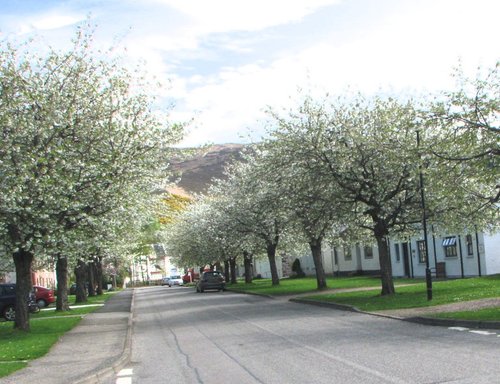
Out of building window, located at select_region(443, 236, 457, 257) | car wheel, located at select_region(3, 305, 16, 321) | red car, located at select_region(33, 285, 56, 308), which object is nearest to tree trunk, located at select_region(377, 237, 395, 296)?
building window, located at select_region(443, 236, 457, 257)

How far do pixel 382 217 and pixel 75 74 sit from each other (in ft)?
39.1

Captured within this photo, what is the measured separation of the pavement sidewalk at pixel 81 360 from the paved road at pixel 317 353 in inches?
13.0

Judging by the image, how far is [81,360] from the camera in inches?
487

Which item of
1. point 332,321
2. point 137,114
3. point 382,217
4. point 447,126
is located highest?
point 137,114

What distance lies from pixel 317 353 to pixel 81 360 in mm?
4617

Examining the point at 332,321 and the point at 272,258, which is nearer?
the point at 332,321

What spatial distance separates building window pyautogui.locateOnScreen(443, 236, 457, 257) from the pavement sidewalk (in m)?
23.4

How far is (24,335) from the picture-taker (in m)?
17.9

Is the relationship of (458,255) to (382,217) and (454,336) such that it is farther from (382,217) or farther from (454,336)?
(454,336)

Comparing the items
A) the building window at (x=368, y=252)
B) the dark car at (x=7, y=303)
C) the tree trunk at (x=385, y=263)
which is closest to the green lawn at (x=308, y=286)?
the building window at (x=368, y=252)

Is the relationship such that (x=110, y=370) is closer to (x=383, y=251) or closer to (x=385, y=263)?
(x=383, y=251)

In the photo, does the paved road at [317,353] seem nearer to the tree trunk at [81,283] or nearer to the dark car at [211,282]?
the tree trunk at [81,283]

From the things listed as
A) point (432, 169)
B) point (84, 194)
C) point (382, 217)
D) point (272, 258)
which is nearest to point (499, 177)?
point (432, 169)

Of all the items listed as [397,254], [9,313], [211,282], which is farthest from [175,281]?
[9,313]
